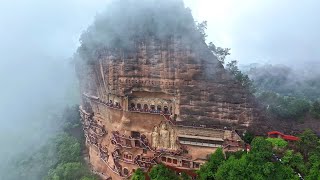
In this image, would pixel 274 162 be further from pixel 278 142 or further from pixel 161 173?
pixel 161 173

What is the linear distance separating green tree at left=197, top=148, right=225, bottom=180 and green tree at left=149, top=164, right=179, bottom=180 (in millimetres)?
1673

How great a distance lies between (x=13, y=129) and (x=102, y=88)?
16.0 m

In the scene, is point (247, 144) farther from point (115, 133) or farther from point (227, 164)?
point (115, 133)

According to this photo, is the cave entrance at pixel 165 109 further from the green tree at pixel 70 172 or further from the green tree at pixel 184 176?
the green tree at pixel 70 172

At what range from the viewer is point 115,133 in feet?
84.8

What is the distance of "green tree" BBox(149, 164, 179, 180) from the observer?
893 inches

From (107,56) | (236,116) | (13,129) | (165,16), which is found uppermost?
(165,16)

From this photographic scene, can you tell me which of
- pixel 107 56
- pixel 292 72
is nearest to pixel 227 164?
pixel 107 56

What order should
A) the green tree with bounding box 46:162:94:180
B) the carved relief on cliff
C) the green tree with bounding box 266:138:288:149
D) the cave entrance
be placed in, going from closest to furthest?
the green tree with bounding box 266:138:288:149
the carved relief on cliff
the cave entrance
the green tree with bounding box 46:162:94:180

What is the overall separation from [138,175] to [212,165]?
4.35 metres

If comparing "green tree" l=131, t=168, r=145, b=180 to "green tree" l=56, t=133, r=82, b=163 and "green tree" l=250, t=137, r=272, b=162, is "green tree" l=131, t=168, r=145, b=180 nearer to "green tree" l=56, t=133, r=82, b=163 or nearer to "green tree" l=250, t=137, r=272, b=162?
"green tree" l=250, t=137, r=272, b=162

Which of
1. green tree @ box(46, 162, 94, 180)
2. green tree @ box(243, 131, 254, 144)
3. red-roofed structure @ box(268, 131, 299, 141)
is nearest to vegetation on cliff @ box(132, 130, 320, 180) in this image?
red-roofed structure @ box(268, 131, 299, 141)

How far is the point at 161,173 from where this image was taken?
22.8m

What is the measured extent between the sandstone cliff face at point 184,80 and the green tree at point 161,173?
8.88 ft
